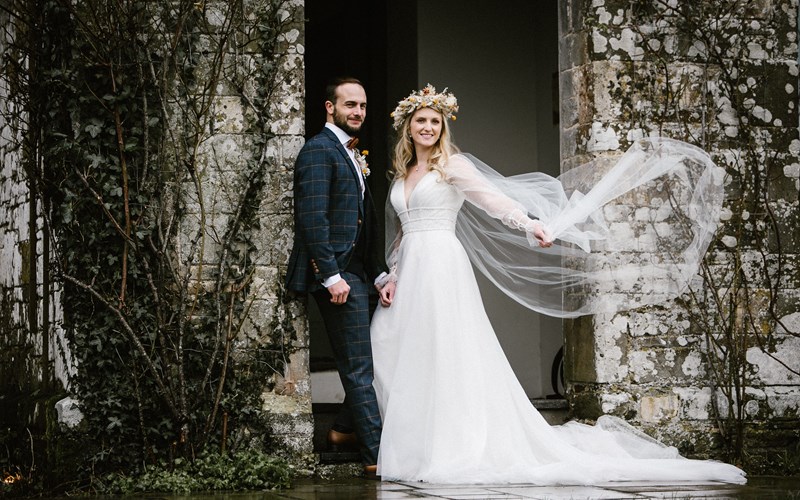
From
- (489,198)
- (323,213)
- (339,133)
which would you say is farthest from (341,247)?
(489,198)

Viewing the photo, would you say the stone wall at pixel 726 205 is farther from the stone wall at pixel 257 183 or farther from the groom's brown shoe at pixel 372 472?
the stone wall at pixel 257 183

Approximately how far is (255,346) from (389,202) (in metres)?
1.19

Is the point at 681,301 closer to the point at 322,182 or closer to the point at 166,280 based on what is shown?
the point at 322,182

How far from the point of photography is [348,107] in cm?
621

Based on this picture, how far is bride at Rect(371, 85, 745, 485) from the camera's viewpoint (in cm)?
585

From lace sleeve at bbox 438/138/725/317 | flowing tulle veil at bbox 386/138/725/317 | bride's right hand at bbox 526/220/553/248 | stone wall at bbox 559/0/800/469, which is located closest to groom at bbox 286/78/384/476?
flowing tulle veil at bbox 386/138/725/317

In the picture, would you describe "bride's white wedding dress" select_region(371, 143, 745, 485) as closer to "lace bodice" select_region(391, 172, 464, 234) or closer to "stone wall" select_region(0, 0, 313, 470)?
"lace bodice" select_region(391, 172, 464, 234)

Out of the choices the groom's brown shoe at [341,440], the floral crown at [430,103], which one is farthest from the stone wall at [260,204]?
the floral crown at [430,103]

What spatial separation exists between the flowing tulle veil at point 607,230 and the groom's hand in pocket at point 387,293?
0.32 meters

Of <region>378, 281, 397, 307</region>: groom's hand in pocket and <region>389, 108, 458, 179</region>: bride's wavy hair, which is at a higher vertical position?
<region>389, 108, 458, 179</region>: bride's wavy hair

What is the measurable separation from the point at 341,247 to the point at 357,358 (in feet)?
2.09

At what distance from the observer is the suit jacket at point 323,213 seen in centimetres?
601

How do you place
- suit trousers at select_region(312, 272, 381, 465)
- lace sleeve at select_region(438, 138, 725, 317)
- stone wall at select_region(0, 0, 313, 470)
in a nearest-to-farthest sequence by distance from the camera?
suit trousers at select_region(312, 272, 381, 465) → lace sleeve at select_region(438, 138, 725, 317) → stone wall at select_region(0, 0, 313, 470)

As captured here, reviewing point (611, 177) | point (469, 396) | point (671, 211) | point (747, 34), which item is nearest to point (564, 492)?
point (469, 396)
